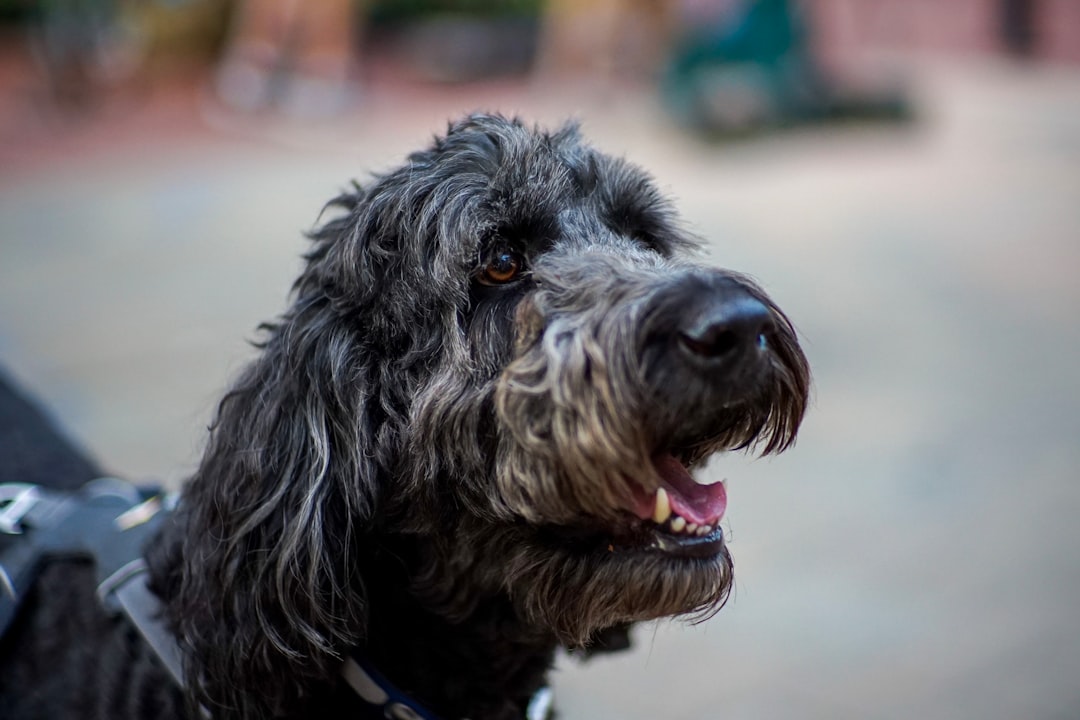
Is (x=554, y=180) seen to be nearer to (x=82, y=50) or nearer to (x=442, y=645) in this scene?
(x=442, y=645)

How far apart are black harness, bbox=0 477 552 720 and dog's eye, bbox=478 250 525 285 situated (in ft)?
2.64

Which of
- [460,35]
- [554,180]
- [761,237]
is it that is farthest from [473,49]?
[554,180]

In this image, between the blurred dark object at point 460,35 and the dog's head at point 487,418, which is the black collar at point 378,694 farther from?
the blurred dark object at point 460,35

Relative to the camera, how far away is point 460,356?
208 centimetres

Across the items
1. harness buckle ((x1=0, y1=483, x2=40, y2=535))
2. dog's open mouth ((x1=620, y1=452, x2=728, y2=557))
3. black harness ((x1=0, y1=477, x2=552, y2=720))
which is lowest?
black harness ((x1=0, y1=477, x2=552, y2=720))

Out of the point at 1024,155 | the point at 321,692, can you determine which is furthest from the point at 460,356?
the point at 1024,155

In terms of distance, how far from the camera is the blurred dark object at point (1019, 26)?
1163 centimetres

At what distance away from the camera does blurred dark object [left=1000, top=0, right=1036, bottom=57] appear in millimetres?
11633

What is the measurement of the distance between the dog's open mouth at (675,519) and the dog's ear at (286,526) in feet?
1.72

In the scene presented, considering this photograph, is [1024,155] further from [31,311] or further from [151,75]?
[151,75]

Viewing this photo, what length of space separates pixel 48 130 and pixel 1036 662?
30.7 ft

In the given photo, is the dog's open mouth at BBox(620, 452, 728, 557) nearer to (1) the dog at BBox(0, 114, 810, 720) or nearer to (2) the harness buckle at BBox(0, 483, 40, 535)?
(1) the dog at BBox(0, 114, 810, 720)

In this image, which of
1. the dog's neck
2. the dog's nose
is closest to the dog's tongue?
the dog's nose

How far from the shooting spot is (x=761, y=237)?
23.8 feet
